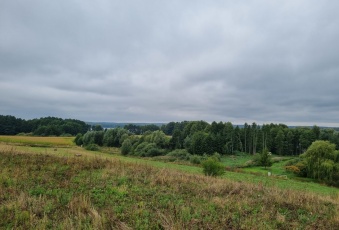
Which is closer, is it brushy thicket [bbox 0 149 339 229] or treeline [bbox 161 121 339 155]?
brushy thicket [bbox 0 149 339 229]

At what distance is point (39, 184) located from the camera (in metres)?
8.44

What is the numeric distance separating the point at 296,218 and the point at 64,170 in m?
9.78

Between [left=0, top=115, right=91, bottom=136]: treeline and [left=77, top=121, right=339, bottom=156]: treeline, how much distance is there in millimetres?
25390

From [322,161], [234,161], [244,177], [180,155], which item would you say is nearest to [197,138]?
[180,155]

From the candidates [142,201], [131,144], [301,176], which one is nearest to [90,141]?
[131,144]

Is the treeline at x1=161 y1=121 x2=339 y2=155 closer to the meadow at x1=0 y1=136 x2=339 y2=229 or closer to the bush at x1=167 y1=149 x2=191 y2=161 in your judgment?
the bush at x1=167 y1=149 x2=191 y2=161

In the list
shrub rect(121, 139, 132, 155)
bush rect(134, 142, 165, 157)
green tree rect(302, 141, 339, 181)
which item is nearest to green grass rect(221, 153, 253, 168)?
green tree rect(302, 141, 339, 181)

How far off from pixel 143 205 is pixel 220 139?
79.9 metres

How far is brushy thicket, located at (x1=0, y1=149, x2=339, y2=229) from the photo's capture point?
17.6ft

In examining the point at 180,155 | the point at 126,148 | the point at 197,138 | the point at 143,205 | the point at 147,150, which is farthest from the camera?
the point at 197,138

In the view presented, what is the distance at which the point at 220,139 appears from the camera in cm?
8381

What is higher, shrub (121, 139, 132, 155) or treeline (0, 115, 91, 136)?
treeline (0, 115, 91, 136)

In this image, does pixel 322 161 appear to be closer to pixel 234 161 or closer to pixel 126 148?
pixel 234 161

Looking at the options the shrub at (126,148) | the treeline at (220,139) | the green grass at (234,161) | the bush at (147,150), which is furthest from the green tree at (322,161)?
the shrub at (126,148)
